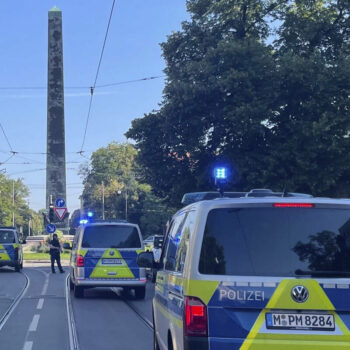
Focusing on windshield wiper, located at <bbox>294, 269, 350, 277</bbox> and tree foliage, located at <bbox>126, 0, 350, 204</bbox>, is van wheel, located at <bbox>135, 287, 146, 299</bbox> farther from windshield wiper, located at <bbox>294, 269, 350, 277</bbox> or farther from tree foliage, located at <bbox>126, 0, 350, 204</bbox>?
windshield wiper, located at <bbox>294, 269, 350, 277</bbox>

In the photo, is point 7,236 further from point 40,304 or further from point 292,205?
point 292,205

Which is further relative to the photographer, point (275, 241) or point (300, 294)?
point (275, 241)

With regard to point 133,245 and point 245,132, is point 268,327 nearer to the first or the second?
point 133,245

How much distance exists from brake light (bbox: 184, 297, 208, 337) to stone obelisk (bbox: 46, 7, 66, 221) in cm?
4256

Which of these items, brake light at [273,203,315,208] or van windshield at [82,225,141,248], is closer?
brake light at [273,203,315,208]

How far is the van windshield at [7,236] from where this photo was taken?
1086 inches

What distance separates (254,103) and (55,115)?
86.7 ft

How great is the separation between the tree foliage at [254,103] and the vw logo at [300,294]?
1887 centimetres

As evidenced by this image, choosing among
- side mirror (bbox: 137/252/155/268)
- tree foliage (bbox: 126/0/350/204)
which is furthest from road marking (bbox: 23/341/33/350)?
tree foliage (bbox: 126/0/350/204)

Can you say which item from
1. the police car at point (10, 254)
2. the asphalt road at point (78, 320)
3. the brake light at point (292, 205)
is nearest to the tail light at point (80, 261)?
the asphalt road at point (78, 320)

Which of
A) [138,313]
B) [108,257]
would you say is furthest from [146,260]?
[108,257]

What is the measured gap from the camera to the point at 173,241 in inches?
246

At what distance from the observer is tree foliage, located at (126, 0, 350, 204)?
937 inches

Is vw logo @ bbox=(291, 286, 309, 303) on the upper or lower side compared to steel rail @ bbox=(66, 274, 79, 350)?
upper
